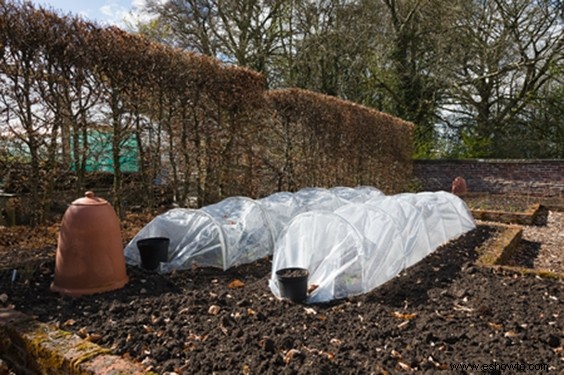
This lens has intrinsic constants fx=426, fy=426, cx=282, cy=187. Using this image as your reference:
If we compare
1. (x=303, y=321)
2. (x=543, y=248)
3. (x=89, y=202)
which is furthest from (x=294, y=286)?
(x=543, y=248)

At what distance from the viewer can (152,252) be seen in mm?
4090

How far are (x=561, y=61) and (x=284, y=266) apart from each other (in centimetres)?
1640

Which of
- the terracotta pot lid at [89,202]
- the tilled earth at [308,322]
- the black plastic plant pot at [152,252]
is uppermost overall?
the terracotta pot lid at [89,202]

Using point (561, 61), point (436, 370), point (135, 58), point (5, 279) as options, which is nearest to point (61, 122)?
point (135, 58)

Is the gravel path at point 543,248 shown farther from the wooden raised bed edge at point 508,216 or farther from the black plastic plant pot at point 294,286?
the black plastic plant pot at point 294,286

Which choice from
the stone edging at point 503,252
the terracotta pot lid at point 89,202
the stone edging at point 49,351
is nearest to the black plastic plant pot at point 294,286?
the stone edging at point 49,351

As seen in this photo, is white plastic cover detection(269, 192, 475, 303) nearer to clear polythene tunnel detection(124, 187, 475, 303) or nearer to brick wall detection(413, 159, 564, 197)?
clear polythene tunnel detection(124, 187, 475, 303)

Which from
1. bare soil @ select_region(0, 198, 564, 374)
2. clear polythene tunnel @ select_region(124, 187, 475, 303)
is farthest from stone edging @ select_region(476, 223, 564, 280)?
clear polythene tunnel @ select_region(124, 187, 475, 303)

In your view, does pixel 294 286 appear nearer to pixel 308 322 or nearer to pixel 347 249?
pixel 308 322

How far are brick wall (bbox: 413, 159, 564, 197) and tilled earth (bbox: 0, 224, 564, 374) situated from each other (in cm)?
1155

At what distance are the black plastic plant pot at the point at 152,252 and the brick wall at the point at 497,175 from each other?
1270 cm

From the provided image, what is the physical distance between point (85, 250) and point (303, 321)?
1.84 meters

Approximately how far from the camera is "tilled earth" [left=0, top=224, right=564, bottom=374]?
7.99 ft

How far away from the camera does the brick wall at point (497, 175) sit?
546 inches
